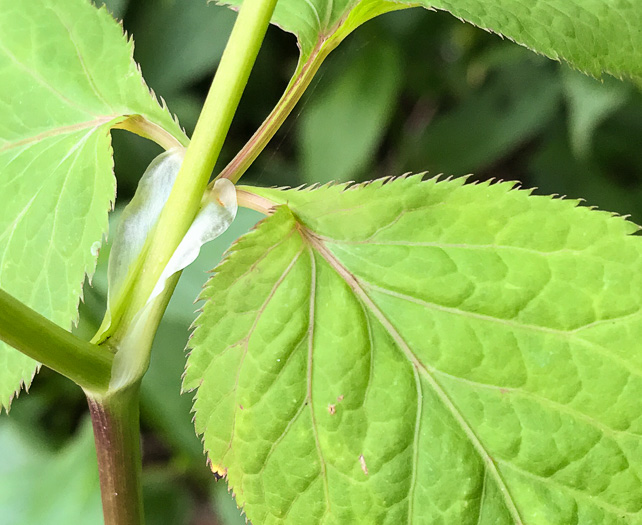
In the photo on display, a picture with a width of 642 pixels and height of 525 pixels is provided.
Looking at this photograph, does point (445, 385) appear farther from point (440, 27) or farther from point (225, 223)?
point (440, 27)

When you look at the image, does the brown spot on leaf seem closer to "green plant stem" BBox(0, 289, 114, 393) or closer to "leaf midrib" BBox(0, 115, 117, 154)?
"green plant stem" BBox(0, 289, 114, 393)

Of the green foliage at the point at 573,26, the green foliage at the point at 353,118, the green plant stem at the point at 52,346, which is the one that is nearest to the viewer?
the green plant stem at the point at 52,346

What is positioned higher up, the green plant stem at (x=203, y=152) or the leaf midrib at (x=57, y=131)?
the green plant stem at (x=203, y=152)

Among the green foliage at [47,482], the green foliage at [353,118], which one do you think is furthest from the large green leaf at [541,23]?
the green foliage at [47,482]

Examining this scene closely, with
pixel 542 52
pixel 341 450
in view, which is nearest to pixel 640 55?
pixel 542 52

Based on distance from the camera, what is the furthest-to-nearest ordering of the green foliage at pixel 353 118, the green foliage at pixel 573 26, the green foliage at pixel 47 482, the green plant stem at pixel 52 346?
the green foliage at pixel 353 118 → the green foliage at pixel 47 482 → the green foliage at pixel 573 26 → the green plant stem at pixel 52 346

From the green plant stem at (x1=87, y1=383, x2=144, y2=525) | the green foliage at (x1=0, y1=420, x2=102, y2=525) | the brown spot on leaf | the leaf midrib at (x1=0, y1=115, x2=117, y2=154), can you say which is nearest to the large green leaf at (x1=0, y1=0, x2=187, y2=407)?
the leaf midrib at (x1=0, y1=115, x2=117, y2=154)

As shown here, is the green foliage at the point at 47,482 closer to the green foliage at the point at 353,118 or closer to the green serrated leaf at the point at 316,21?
the green foliage at the point at 353,118
